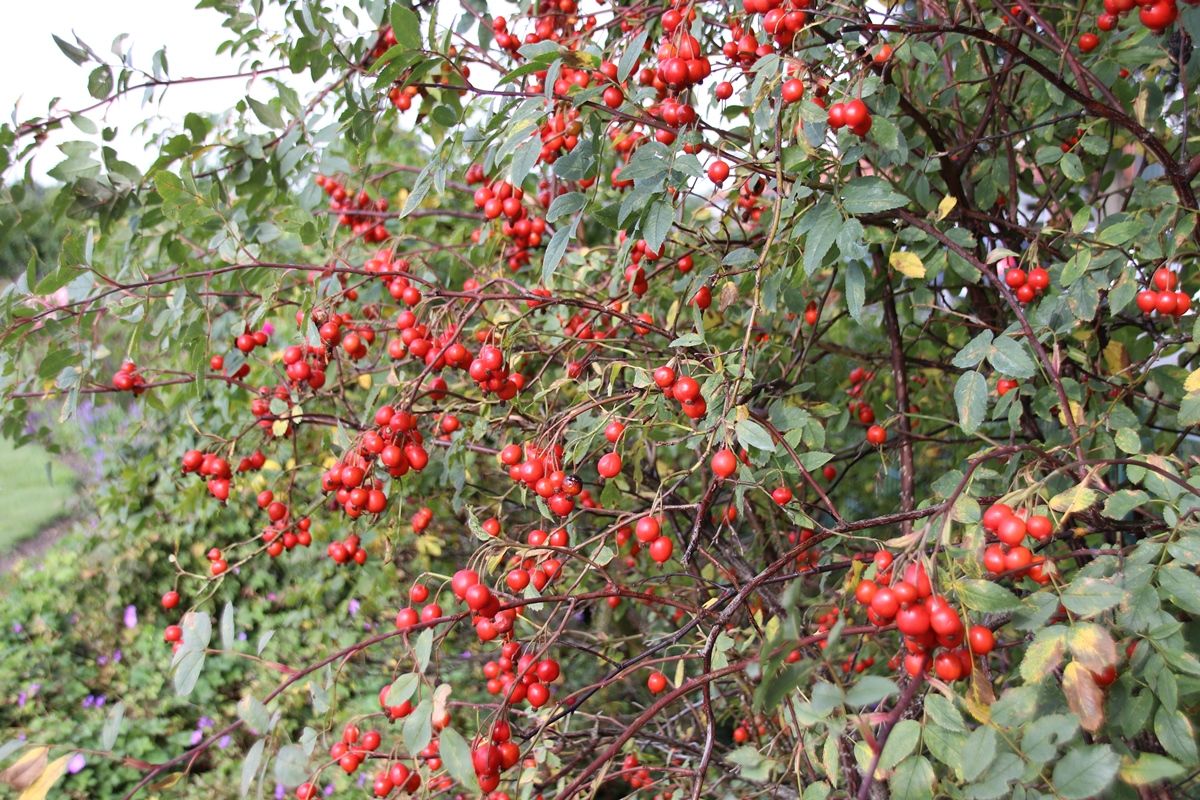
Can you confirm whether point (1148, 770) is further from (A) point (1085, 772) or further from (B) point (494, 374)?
(B) point (494, 374)

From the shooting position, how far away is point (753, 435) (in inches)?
41.2

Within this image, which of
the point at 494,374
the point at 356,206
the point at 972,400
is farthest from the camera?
the point at 356,206

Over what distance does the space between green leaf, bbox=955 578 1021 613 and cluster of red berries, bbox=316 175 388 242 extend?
1776 millimetres

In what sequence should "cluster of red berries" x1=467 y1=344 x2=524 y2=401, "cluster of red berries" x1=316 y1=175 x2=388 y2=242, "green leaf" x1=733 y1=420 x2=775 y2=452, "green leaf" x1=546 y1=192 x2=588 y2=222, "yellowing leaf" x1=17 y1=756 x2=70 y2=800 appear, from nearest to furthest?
"yellowing leaf" x1=17 y1=756 x2=70 y2=800 < "green leaf" x1=733 y1=420 x2=775 y2=452 < "green leaf" x1=546 y1=192 x2=588 y2=222 < "cluster of red berries" x1=467 y1=344 x2=524 y2=401 < "cluster of red berries" x1=316 y1=175 x2=388 y2=242

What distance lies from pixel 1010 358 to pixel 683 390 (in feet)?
1.46

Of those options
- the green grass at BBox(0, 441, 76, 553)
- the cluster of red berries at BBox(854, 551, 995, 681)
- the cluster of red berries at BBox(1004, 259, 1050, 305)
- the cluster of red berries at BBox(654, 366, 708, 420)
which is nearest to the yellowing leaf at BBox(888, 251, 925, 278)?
the cluster of red berries at BBox(1004, 259, 1050, 305)

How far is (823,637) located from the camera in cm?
92

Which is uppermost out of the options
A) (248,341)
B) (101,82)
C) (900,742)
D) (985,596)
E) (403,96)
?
(101,82)

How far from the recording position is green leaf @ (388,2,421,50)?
108cm

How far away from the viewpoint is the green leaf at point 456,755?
0.82 meters

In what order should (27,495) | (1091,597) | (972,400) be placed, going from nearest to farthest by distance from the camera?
(1091,597) → (972,400) → (27,495)

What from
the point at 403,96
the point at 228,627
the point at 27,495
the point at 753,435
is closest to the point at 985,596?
the point at 753,435

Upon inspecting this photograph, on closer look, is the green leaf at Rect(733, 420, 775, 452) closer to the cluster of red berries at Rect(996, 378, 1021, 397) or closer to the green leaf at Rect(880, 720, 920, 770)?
the green leaf at Rect(880, 720, 920, 770)

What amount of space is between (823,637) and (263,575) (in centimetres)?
373
